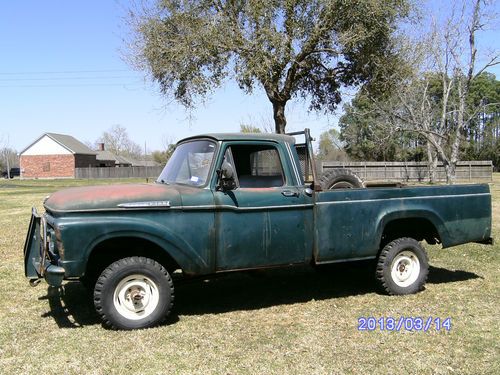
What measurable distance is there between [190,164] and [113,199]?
1102mm

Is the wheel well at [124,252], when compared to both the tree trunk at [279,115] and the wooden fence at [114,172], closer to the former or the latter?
the tree trunk at [279,115]

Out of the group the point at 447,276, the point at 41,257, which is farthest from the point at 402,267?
the point at 41,257

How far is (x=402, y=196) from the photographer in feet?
20.2

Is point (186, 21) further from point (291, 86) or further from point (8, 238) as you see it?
point (8, 238)

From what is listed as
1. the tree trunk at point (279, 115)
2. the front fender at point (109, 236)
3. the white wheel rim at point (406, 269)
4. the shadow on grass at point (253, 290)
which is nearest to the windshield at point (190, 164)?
the front fender at point (109, 236)

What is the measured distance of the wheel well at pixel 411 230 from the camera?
646 cm

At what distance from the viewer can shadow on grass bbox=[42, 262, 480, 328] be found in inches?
228

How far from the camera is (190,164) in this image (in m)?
5.76

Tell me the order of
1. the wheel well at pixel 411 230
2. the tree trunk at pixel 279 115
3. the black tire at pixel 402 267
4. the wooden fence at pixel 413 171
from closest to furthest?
the black tire at pixel 402 267
the wheel well at pixel 411 230
the tree trunk at pixel 279 115
the wooden fence at pixel 413 171

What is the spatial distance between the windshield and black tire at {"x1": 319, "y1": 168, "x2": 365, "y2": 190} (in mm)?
1585

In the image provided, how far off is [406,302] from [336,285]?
116cm

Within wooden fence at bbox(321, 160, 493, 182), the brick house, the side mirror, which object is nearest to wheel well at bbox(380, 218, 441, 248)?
the side mirror

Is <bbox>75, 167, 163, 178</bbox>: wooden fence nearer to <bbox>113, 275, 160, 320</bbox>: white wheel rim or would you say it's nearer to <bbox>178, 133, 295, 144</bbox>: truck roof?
<bbox>178, 133, 295, 144</bbox>: truck roof
